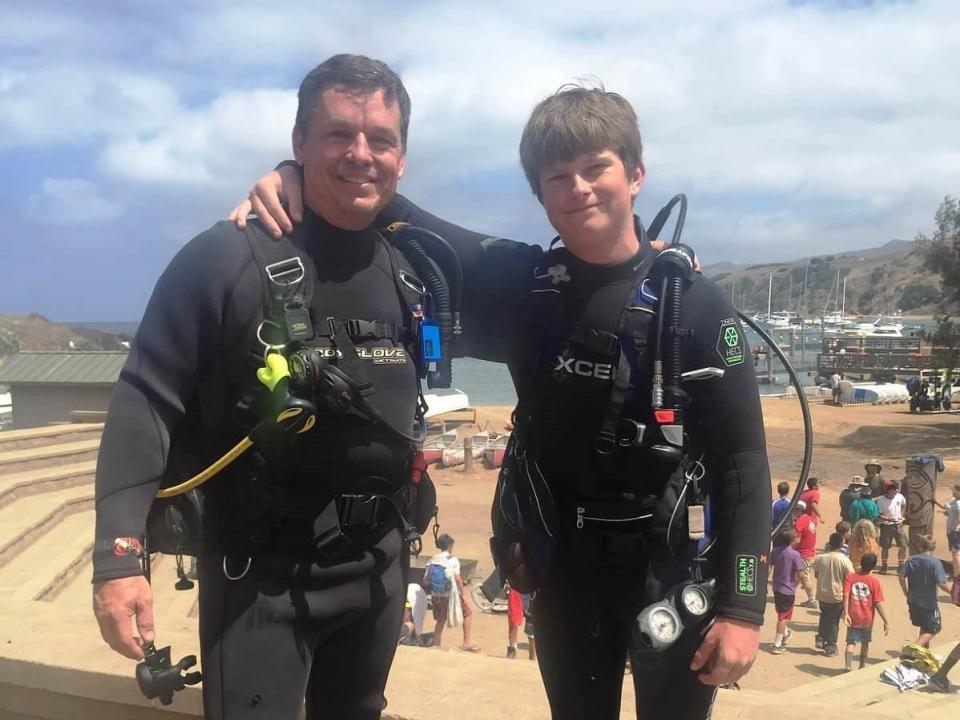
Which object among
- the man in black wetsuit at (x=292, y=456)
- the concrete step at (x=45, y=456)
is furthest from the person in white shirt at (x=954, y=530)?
the concrete step at (x=45, y=456)

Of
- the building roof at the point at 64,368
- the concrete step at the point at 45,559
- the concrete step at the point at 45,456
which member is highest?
the building roof at the point at 64,368

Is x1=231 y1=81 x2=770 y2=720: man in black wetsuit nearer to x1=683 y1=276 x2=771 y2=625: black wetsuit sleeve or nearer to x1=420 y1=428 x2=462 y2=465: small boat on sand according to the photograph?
x1=683 y1=276 x2=771 y2=625: black wetsuit sleeve

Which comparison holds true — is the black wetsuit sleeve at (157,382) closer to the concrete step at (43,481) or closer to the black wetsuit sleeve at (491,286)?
the black wetsuit sleeve at (491,286)

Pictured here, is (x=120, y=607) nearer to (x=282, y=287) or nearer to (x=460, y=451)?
(x=282, y=287)

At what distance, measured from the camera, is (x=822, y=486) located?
920 inches

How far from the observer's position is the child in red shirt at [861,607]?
369 inches

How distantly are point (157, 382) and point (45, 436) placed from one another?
42.0ft

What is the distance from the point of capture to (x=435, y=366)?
242 centimetres

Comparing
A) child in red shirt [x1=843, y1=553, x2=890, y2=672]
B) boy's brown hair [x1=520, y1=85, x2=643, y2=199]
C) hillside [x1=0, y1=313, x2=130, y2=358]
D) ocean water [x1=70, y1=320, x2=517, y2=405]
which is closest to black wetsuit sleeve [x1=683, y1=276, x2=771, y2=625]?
boy's brown hair [x1=520, y1=85, x2=643, y2=199]

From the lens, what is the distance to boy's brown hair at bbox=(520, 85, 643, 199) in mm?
2268

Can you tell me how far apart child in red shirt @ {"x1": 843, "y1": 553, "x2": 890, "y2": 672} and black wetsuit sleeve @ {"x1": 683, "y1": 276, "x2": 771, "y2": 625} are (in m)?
8.33

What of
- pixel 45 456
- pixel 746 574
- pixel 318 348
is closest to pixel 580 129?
pixel 318 348

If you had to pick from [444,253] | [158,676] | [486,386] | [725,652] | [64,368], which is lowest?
[486,386]

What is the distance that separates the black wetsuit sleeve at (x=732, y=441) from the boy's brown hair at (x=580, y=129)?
506mm
